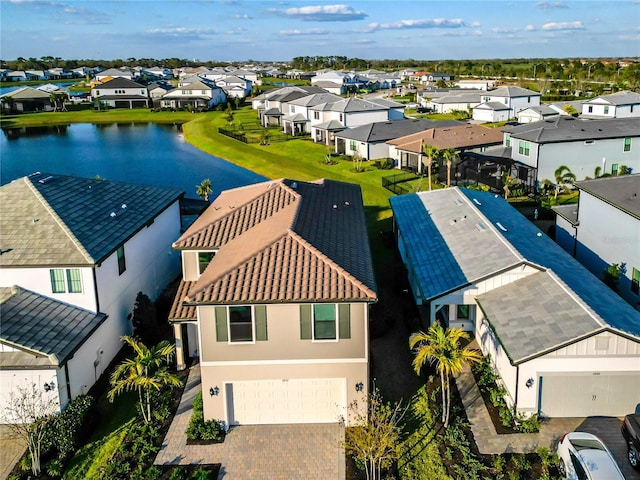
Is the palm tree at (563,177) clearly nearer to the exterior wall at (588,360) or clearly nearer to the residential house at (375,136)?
the residential house at (375,136)

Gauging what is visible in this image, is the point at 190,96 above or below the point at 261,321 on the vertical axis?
above

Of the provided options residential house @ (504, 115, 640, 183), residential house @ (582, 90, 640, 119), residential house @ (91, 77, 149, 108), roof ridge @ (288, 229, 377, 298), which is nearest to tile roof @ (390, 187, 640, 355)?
roof ridge @ (288, 229, 377, 298)

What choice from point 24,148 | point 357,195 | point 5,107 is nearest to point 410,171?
point 357,195

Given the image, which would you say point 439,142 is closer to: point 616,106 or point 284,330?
point 616,106

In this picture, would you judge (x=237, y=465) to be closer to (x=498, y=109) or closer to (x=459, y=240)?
(x=459, y=240)

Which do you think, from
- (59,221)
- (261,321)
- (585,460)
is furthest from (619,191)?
(59,221)

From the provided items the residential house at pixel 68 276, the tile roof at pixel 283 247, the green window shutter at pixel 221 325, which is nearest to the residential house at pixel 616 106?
the tile roof at pixel 283 247
